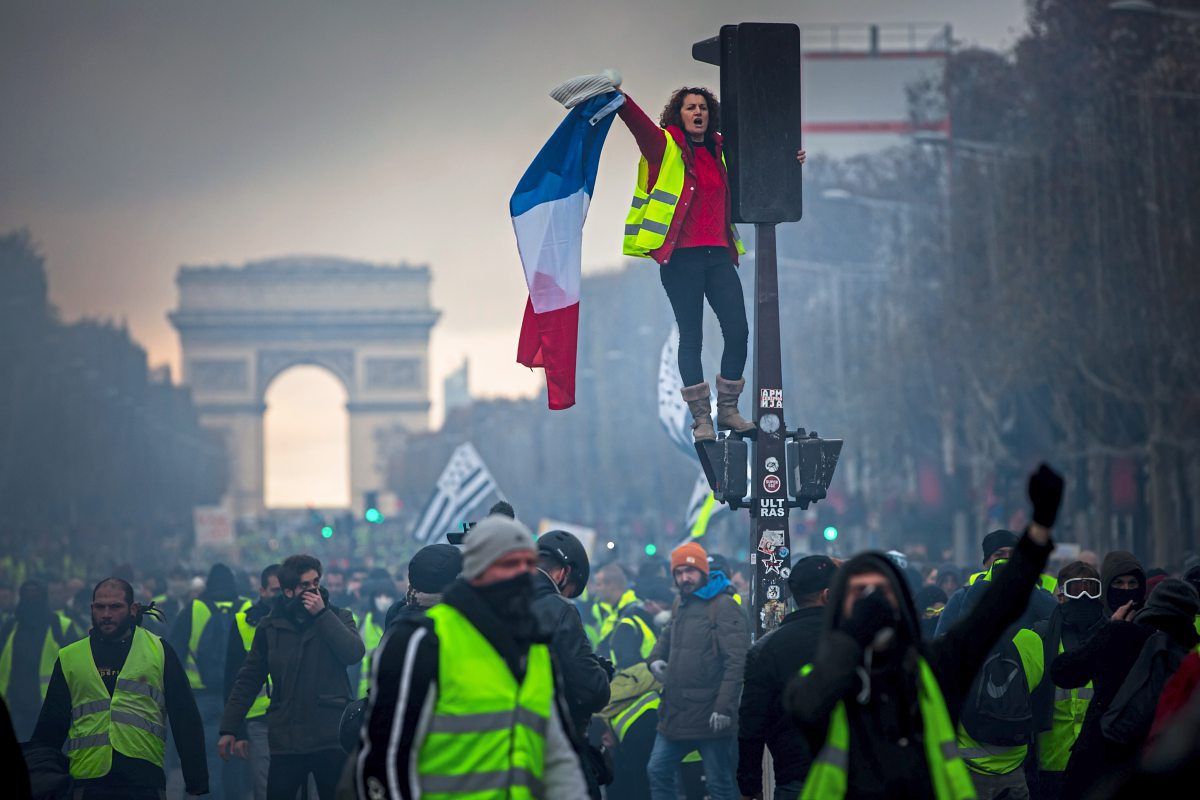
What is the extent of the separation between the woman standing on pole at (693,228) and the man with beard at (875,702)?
412cm

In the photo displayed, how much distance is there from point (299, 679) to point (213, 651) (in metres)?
5.09

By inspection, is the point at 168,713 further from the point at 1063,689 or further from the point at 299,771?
the point at 1063,689

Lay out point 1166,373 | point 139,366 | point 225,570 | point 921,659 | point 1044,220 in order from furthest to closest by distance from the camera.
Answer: point 139,366 → point 1044,220 → point 1166,373 → point 225,570 → point 921,659

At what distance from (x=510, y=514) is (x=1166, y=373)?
23741mm

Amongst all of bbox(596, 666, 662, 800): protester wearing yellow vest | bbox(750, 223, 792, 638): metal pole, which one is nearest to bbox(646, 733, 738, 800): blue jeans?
bbox(596, 666, 662, 800): protester wearing yellow vest

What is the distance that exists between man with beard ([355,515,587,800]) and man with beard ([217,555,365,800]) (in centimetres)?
495

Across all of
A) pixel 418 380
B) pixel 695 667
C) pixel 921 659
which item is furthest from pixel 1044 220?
pixel 418 380

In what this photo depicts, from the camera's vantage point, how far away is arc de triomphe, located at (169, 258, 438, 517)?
109 meters

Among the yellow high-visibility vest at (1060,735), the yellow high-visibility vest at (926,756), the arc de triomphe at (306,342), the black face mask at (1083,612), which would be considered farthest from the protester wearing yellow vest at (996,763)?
the arc de triomphe at (306,342)

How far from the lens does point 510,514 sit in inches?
349

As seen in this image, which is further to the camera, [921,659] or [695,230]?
[695,230]

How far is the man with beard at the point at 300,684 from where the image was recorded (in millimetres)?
10977

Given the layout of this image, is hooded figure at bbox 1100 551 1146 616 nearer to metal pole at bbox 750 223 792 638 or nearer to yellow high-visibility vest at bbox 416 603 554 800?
metal pole at bbox 750 223 792 638

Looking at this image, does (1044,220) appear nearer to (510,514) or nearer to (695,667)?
(695,667)
